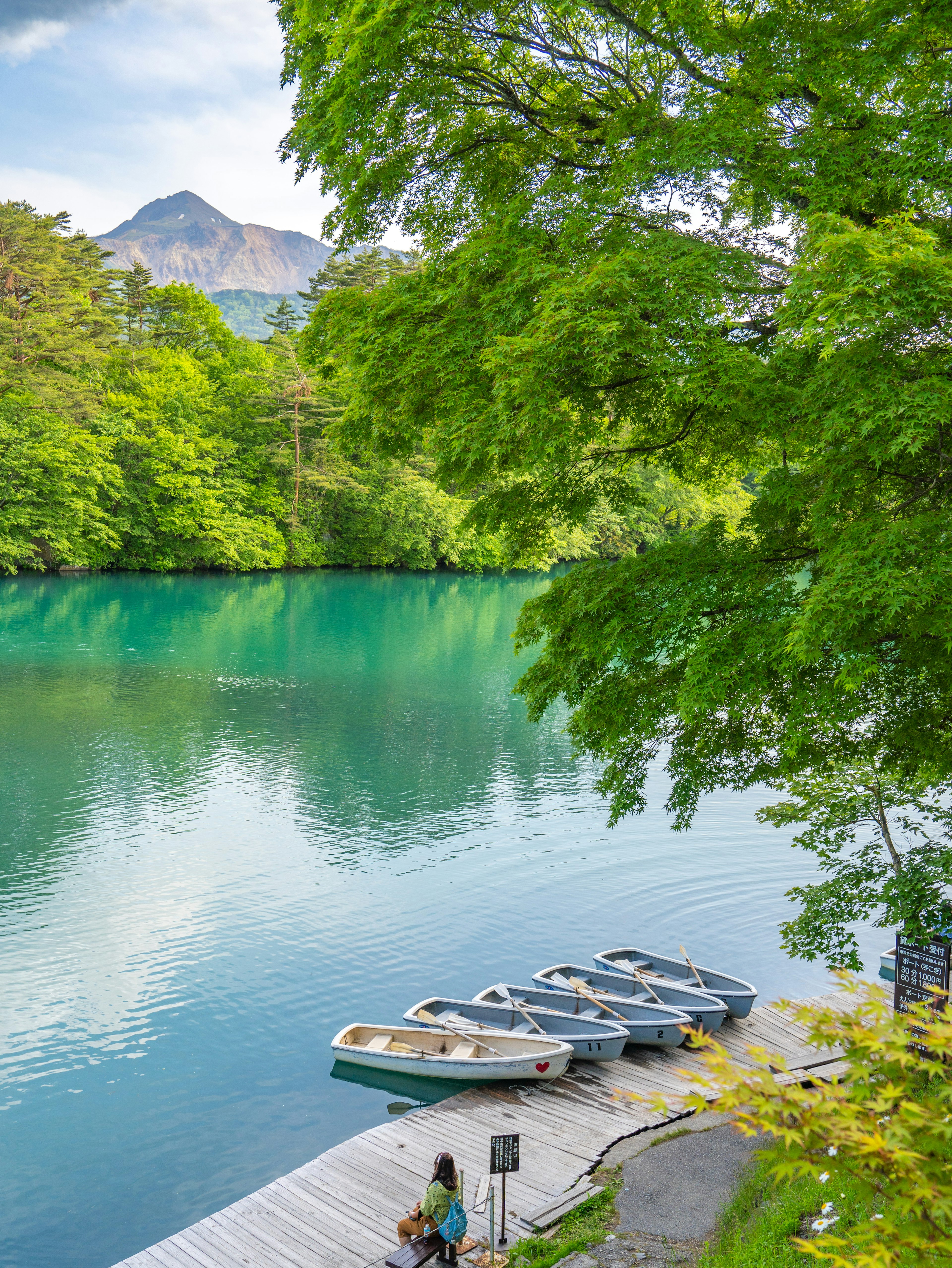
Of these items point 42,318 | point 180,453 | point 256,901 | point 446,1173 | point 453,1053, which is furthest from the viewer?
point 180,453

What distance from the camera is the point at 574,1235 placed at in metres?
6.91

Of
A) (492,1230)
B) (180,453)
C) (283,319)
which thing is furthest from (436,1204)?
(283,319)

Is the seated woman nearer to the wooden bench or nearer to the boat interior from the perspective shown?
the wooden bench

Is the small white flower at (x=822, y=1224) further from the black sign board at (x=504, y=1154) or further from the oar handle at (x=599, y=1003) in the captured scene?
the oar handle at (x=599, y=1003)

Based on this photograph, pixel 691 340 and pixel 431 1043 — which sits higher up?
pixel 691 340

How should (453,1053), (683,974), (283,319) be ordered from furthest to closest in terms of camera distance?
(283,319), (683,974), (453,1053)

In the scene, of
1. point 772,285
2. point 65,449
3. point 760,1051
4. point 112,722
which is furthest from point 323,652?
point 760,1051

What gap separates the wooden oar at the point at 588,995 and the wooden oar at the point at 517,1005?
812 millimetres

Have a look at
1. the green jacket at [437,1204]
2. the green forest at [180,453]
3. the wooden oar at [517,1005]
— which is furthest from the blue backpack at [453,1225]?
the green forest at [180,453]

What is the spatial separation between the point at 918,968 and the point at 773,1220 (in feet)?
14.9

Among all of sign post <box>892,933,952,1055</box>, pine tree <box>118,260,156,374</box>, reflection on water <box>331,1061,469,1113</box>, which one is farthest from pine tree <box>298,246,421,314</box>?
sign post <box>892,933,952,1055</box>

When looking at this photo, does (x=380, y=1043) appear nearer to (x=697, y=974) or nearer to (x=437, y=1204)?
(x=437, y=1204)

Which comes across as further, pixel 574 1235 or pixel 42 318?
pixel 42 318

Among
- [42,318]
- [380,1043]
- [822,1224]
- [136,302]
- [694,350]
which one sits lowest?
[380,1043]
